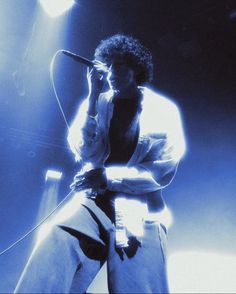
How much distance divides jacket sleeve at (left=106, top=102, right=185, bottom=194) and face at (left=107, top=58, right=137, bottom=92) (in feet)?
1.13

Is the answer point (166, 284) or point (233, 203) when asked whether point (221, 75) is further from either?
point (166, 284)

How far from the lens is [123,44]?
7.46ft

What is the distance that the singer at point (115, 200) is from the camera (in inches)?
49.0

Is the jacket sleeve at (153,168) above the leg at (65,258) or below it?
above

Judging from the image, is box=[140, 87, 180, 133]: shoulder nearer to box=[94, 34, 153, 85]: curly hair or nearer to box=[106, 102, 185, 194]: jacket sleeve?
box=[106, 102, 185, 194]: jacket sleeve

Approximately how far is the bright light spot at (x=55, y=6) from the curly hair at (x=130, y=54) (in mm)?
2145

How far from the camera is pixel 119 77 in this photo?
180cm

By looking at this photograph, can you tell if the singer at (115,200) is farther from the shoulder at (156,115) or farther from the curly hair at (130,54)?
the curly hair at (130,54)

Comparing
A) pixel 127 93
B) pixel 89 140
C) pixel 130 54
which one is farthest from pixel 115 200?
pixel 130 54

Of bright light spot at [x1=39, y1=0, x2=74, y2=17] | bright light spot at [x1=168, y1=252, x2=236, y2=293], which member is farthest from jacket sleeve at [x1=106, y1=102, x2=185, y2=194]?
bright light spot at [x1=39, y1=0, x2=74, y2=17]

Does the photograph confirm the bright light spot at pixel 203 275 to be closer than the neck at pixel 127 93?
No

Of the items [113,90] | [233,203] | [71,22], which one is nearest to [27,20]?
[71,22]

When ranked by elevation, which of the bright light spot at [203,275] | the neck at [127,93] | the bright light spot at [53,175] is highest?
the neck at [127,93]

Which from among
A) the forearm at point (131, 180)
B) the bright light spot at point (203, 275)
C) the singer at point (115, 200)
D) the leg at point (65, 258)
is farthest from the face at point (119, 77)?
the bright light spot at point (203, 275)
